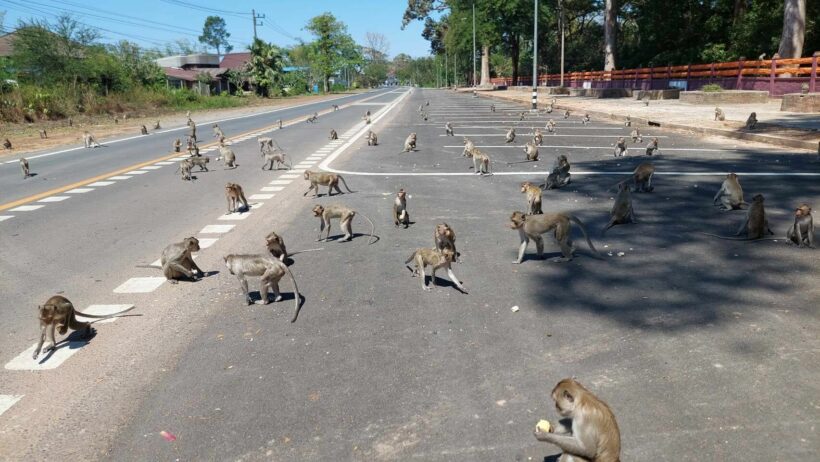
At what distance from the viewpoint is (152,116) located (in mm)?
44438

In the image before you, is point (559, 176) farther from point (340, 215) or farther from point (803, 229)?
point (340, 215)

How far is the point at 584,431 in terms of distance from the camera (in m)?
2.95

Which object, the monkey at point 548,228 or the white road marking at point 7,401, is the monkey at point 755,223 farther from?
the white road marking at point 7,401

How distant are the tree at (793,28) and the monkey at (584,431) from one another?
3423 centimetres

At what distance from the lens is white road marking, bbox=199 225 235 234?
349 inches

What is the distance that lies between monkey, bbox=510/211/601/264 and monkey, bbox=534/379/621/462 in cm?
383

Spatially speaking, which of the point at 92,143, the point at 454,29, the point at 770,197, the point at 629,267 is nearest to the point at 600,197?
the point at 770,197

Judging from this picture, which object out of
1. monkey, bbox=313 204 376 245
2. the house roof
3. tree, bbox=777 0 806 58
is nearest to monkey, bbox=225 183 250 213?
monkey, bbox=313 204 376 245

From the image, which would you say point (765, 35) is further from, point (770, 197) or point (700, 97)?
point (770, 197)

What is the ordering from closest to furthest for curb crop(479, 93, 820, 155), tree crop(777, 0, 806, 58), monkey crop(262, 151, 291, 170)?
monkey crop(262, 151, 291, 170)
curb crop(479, 93, 820, 155)
tree crop(777, 0, 806, 58)

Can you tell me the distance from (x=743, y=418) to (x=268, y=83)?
81.3 metres

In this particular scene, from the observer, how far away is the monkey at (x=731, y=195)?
898cm

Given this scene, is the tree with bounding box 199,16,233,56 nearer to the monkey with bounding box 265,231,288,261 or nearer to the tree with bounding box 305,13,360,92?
the tree with bounding box 305,13,360,92

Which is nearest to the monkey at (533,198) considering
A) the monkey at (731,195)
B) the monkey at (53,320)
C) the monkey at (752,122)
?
the monkey at (731,195)
